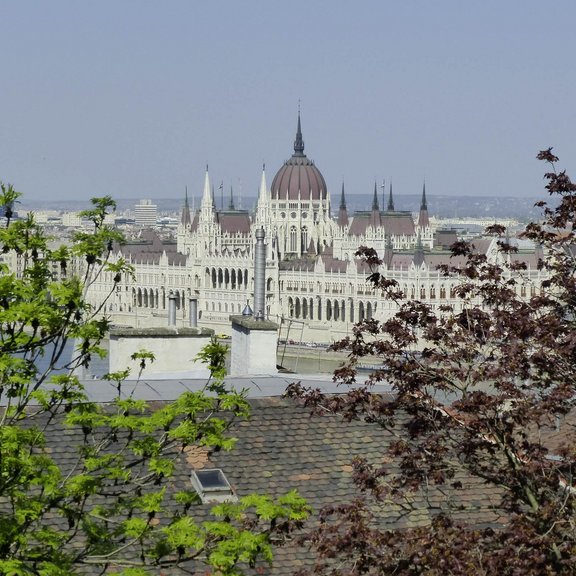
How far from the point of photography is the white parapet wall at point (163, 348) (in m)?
16.7

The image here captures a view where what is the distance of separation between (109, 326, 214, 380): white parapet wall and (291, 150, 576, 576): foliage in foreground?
510 centimetres

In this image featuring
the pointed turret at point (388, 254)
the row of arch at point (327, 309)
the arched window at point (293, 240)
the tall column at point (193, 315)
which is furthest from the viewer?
the arched window at point (293, 240)

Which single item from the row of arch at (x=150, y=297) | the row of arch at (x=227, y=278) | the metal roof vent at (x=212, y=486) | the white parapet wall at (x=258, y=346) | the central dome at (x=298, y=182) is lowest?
the row of arch at (x=150, y=297)

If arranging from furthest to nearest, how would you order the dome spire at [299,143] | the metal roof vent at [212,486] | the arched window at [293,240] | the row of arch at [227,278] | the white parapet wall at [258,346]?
1. the dome spire at [299,143]
2. the arched window at [293,240]
3. the row of arch at [227,278]
4. the white parapet wall at [258,346]
5. the metal roof vent at [212,486]

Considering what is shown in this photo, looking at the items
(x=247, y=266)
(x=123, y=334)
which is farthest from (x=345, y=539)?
(x=247, y=266)

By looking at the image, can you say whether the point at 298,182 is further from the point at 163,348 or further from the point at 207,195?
the point at 163,348

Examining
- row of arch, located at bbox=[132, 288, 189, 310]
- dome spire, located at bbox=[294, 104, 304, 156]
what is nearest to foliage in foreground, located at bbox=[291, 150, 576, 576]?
row of arch, located at bbox=[132, 288, 189, 310]

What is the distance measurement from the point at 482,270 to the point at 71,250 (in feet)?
10.6

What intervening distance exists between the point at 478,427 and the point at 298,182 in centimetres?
13271

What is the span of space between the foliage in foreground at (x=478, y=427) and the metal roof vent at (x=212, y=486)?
78cm

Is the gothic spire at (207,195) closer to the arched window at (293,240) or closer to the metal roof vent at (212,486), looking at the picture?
the arched window at (293,240)

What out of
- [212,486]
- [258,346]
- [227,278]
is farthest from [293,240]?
[212,486]

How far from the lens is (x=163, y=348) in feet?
55.5

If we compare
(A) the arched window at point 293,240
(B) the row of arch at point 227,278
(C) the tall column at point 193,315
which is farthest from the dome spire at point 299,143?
(C) the tall column at point 193,315
